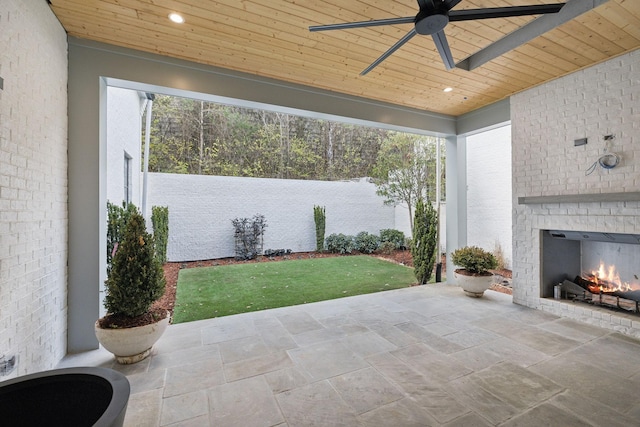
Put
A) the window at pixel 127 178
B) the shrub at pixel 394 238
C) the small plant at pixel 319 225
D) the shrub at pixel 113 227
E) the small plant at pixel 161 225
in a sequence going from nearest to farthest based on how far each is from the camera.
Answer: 1. the shrub at pixel 113 227
2. the window at pixel 127 178
3. the small plant at pixel 161 225
4. the small plant at pixel 319 225
5. the shrub at pixel 394 238

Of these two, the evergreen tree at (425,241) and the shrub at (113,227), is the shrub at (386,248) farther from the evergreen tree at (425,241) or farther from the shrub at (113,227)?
the shrub at (113,227)

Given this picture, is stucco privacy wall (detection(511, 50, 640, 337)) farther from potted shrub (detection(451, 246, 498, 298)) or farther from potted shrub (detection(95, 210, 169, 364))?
potted shrub (detection(95, 210, 169, 364))

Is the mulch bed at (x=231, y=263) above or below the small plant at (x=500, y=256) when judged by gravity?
A: below

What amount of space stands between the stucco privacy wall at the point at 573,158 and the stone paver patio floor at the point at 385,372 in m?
0.83

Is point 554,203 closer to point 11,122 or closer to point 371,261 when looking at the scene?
point 371,261

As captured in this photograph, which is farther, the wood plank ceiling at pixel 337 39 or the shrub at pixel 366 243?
the shrub at pixel 366 243

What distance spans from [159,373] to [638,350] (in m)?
4.45

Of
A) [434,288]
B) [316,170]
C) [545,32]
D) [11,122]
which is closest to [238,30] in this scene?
[11,122]

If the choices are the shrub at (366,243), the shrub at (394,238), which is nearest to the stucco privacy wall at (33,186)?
the shrub at (366,243)

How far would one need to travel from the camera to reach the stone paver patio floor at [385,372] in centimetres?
193

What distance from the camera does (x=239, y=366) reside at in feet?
8.38

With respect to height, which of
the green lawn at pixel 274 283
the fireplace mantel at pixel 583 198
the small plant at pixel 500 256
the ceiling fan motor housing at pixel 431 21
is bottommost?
the green lawn at pixel 274 283

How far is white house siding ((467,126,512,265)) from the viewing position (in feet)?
21.3

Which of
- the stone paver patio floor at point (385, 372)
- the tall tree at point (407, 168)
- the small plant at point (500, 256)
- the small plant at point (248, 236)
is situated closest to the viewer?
the stone paver patio floor at point (385, 372)
